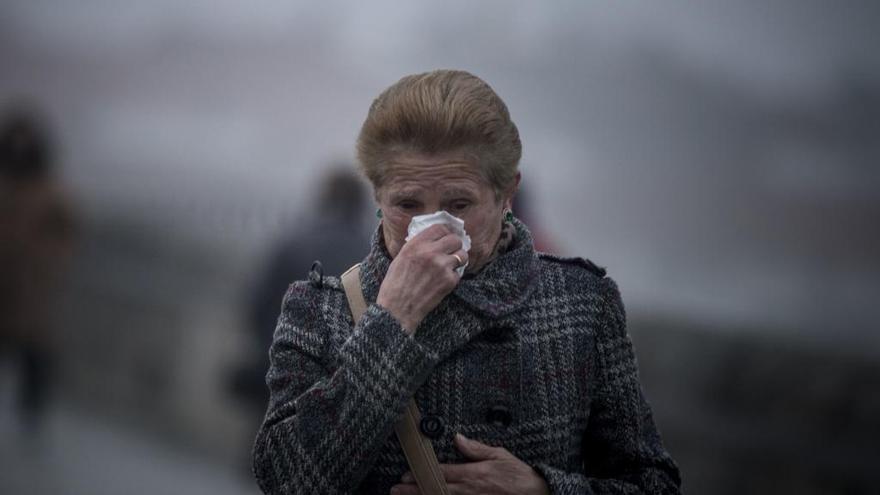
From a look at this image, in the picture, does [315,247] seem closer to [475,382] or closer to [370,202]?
[370,202]

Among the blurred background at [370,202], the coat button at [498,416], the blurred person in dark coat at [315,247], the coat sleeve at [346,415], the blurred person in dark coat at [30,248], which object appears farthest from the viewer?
the blurred person in dark coat at [30,248]

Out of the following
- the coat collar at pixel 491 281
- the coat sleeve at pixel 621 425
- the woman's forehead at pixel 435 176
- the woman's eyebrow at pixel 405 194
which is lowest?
the coat sleeve at pixel 621 425

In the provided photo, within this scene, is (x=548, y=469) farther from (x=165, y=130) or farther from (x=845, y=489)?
(x=165, y=130)

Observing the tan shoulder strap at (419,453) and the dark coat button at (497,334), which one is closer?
the tan shoulder strap at (419,453)

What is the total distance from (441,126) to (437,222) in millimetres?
137

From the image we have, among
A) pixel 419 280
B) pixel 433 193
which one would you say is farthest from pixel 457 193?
pixel 419 280

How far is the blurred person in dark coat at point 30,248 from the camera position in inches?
171

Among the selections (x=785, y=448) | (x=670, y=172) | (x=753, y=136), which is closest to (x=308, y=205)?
(x=670, y=172)

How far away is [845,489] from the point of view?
3871 mm

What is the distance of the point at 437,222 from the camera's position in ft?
5.53

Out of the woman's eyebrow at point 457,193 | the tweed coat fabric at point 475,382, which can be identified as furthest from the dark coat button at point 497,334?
the woman's eyebrow at point 457,193

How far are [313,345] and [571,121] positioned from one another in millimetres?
2387

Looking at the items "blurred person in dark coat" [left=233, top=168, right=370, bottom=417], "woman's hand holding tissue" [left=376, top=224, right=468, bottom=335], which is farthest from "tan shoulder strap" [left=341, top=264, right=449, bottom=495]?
"blurred person in dark coat" [left=233, top=168, right=370, bottom=417]

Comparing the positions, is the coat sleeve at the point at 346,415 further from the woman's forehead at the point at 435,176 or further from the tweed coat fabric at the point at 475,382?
the woman's forehead at the point at 435,176
